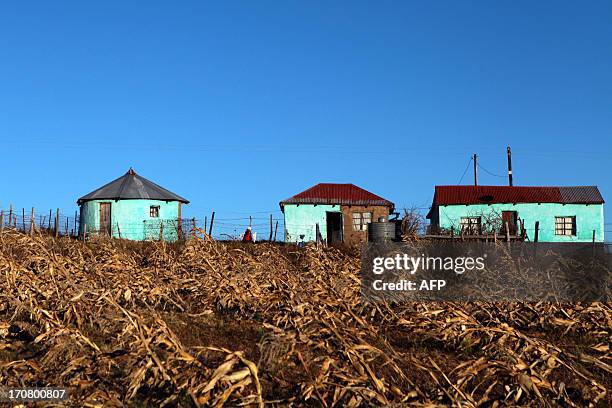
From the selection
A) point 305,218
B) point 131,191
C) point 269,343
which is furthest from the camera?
point 305,218

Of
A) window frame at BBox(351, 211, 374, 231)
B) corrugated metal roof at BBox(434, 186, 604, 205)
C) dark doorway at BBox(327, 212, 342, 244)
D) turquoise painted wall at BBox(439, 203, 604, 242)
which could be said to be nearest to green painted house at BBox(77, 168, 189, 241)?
dark doorway at BBox(327, 212, 342, 244)

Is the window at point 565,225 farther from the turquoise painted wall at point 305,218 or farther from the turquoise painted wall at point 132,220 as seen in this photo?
the turquoise painted wall at point 132,220

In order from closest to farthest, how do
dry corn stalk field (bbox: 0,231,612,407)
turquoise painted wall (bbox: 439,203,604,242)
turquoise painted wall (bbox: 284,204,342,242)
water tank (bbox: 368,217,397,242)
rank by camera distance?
dry corn stalk field (bbox: 0,231,612,407), water tank (bbox: 368,217,397,242), turquoise painted wall (bbox: 439,203,604,242), turquoise painted wall (bbox: 284,204,342,242)

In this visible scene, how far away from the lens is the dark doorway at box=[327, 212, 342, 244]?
3813cm

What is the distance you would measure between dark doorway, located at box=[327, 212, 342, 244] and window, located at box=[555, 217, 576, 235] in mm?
12185

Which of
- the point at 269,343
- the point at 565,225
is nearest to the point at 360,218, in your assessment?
the point at 565,225

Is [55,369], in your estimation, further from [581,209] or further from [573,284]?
[581,209]

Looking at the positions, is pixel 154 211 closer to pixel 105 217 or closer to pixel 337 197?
pixel 105 217

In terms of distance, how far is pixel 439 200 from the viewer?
38.8 meters

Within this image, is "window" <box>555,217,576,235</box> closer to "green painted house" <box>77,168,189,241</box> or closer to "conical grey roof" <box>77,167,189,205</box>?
"green painted house" <box>77,168,189,241</box>

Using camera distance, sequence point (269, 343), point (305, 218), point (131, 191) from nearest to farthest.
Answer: point (269, 343) < point (131, 191) < point (305, 218)

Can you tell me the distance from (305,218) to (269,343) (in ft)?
107

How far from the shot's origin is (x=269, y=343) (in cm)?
543

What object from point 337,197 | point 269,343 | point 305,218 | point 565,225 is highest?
point 337,197
